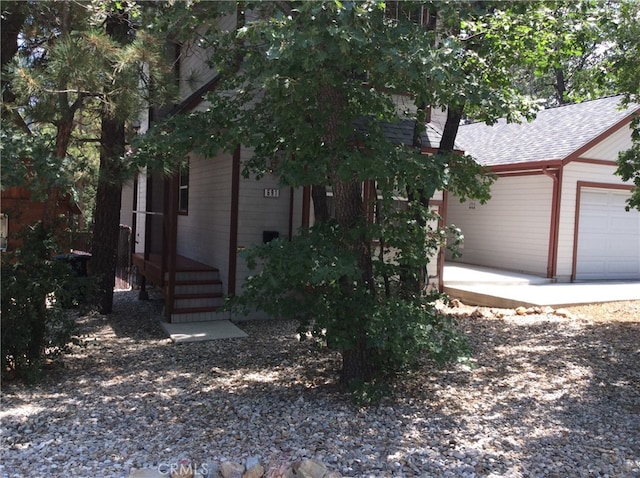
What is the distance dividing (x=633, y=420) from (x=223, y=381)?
11.8ft

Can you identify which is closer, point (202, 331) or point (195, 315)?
point (202, 331)

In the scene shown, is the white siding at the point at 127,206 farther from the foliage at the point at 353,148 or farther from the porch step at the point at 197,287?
the foliage at the point at 353,148

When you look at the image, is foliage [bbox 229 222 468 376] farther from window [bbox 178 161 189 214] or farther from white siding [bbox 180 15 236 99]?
window [bbox 178 161 189 214]

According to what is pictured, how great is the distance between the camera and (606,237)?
12.4 metres

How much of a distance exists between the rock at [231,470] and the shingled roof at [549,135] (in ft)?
32.5

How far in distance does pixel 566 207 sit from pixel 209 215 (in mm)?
7564

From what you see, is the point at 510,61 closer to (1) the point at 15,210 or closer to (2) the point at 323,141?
(2) the point at 323,141

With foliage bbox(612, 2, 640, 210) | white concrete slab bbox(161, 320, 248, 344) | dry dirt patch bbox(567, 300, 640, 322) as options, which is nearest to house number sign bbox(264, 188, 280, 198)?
white concrete slab bbox(161, 320, 248, 344)

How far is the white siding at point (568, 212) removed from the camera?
11734mm

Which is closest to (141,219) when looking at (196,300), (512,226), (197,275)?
(197,275)

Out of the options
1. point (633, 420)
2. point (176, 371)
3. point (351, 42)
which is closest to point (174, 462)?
point (176, 371)

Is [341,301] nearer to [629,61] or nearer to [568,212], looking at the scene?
[629,61]

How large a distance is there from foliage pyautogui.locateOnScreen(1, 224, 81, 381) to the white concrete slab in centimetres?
184

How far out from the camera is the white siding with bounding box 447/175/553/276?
1209 centimetres
